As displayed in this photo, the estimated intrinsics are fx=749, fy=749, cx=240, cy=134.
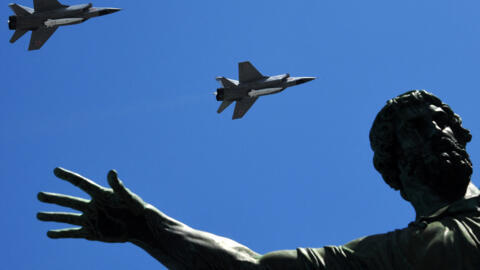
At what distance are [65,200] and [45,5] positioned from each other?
6608 centimetres

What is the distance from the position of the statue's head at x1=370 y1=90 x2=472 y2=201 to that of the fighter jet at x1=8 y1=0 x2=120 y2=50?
60861mm

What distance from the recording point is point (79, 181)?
577 centimetres

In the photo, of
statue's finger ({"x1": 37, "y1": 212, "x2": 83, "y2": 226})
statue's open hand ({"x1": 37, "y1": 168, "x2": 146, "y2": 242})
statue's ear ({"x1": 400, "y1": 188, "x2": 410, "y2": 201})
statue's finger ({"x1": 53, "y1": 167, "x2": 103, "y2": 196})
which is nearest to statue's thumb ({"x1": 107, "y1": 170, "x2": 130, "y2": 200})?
statue's open hand ({"x1": 37, "y1": 168, "x2": 146, "y2": 242})

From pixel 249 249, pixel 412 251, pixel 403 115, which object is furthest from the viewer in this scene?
pixel 403 115

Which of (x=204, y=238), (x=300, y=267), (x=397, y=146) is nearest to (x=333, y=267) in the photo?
(x=300, y=267)

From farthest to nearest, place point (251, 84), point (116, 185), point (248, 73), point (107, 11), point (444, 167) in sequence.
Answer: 1. point (248, 73)
2. point (251, 84)
3. point (107, 11)
4. point (444, 167)
5. point (116, 185)

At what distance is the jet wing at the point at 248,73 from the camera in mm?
70363

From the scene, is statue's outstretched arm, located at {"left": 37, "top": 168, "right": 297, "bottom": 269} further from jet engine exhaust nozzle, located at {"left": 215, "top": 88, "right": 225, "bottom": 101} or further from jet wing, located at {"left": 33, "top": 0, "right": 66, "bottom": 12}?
jet wing, located at {"left": 33, "top": 0, "right": 66, "bottom": 12}

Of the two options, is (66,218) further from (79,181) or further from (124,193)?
(124,193)

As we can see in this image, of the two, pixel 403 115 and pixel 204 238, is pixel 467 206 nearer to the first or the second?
pixel 403 115

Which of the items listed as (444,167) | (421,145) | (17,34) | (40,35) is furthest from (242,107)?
(444,167)

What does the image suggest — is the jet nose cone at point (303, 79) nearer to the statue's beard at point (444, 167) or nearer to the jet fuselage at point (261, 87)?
the jet fuselage at point (261, 87)

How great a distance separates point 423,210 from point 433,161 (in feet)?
1.44

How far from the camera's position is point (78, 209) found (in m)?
5.80
